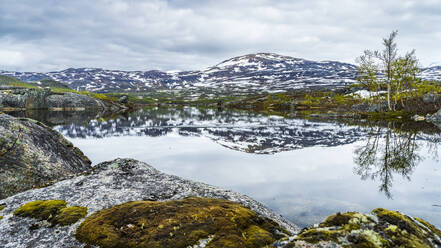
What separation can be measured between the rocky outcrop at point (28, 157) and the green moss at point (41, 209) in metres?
4.16

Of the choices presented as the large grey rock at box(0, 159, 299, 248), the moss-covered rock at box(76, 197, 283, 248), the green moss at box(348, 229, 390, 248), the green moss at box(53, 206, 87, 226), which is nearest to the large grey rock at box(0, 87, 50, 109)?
the large grey rock at box(0, 159, 299, 248)

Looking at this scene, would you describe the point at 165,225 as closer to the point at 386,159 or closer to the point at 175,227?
the point at 175,227

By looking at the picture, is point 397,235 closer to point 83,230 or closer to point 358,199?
point 83,230

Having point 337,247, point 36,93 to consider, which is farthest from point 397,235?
point 36,93

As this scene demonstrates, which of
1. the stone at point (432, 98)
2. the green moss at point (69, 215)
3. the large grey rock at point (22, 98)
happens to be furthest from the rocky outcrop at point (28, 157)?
the large grey rock at point (22, 98)

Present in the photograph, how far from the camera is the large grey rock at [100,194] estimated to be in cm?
734

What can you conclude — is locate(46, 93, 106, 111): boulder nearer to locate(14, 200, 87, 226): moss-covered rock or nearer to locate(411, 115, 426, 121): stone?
locate(411, 115, 426, 121): stone

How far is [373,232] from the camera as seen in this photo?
5.18 metres

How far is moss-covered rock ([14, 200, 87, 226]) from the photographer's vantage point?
8.08 metres

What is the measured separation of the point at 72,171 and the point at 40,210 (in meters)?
7.79

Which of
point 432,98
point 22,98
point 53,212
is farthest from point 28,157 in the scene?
point 22,98

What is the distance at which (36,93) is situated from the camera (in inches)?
3996

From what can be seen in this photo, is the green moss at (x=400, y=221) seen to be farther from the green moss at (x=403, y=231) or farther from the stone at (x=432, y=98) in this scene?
the stone at (x=432, y=98)

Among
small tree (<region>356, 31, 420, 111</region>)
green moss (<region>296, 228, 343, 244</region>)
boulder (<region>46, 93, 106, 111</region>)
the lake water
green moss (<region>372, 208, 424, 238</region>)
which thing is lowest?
the lake water
